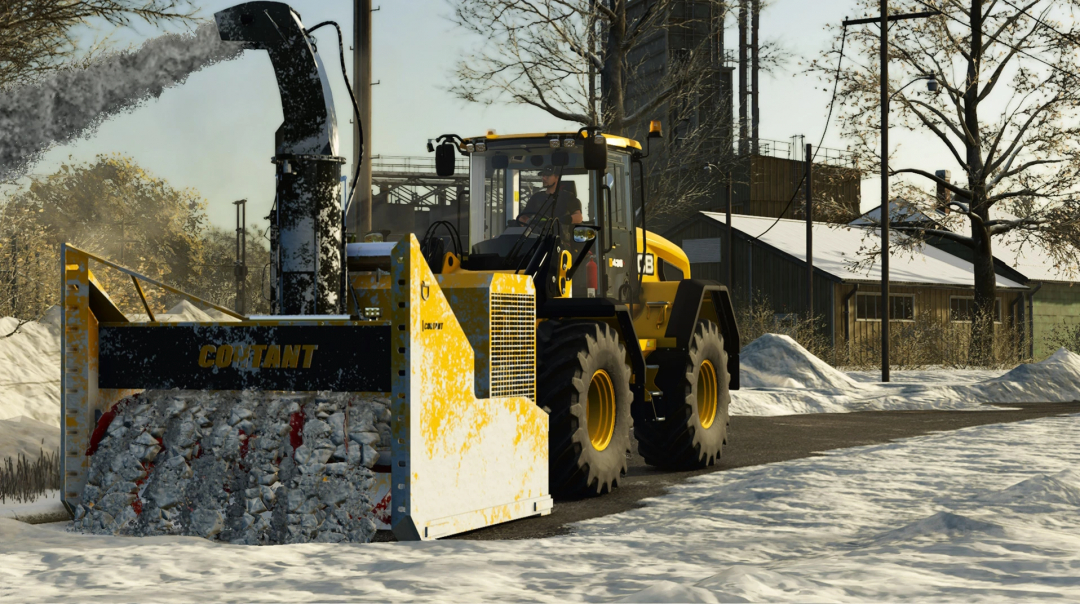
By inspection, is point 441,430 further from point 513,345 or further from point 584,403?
point 584,403

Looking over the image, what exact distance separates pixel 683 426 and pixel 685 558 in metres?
4.44

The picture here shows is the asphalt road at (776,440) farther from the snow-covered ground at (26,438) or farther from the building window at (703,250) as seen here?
the building window at (703,250)

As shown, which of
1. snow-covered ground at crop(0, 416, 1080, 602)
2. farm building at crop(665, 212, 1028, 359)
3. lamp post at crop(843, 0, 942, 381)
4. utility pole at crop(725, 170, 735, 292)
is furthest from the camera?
utility pole at crop(725, 170, 735, 292)

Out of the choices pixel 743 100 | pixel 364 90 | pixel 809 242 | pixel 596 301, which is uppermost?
pixel 743 100

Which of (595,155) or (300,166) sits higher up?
(595,155)

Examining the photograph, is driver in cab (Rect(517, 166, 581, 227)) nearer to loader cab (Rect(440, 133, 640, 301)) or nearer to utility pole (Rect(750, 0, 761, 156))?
loader cab (Rect(440, 133, 640, 301))

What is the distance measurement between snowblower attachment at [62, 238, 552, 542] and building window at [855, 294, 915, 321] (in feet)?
106

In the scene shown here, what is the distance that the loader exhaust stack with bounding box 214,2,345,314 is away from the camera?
741 cm

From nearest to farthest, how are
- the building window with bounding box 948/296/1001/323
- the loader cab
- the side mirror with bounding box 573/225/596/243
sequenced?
1. the side mirror with bounding box 573/225/596/243
2. the loader cab
3. the building window with bounding box 948/296/1001/323

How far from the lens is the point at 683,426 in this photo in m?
10.8

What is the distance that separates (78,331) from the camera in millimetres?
7938

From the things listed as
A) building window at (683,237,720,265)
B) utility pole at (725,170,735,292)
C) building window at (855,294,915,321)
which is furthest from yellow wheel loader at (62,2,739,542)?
building window at (683,237,720,265)

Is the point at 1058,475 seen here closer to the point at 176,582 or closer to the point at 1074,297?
the point at 176,582

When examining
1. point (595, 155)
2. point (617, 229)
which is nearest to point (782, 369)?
point (617, 229)
